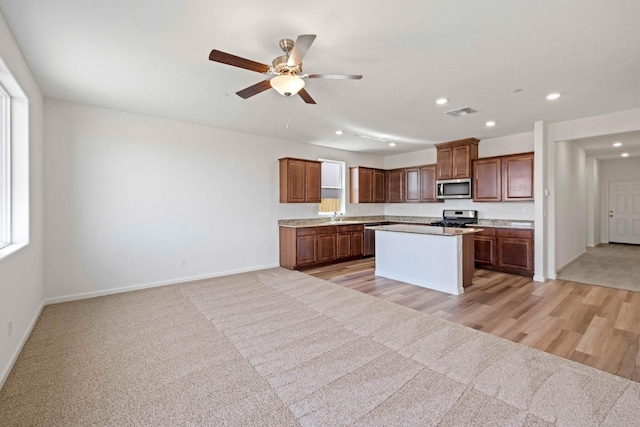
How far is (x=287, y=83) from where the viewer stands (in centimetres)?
253

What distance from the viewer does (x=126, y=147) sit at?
4.45 m

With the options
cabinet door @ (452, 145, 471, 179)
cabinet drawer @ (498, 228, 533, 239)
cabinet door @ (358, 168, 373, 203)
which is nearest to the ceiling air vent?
cabinet door @ (452, 145, 471, 179)

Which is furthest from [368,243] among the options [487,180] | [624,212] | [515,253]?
[624,212]

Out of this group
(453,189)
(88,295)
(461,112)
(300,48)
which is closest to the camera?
(300,48)

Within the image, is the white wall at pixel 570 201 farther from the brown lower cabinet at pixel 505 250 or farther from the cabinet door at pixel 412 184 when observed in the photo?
the cabinet door at pixel 412 184

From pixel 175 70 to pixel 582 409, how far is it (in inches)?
172

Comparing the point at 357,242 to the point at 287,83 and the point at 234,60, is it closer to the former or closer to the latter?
the point at 287,83

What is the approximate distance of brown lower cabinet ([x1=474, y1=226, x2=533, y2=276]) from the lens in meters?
5.20

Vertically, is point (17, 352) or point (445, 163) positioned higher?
point (445, 163)

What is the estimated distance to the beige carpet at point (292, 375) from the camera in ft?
6.07

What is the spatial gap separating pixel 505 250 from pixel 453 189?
1648 millimetres

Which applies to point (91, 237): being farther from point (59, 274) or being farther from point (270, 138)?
point (270, 138)

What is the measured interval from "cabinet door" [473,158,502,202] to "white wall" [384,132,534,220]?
0.33 metres

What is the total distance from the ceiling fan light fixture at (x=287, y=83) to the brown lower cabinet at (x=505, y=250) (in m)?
4.85
